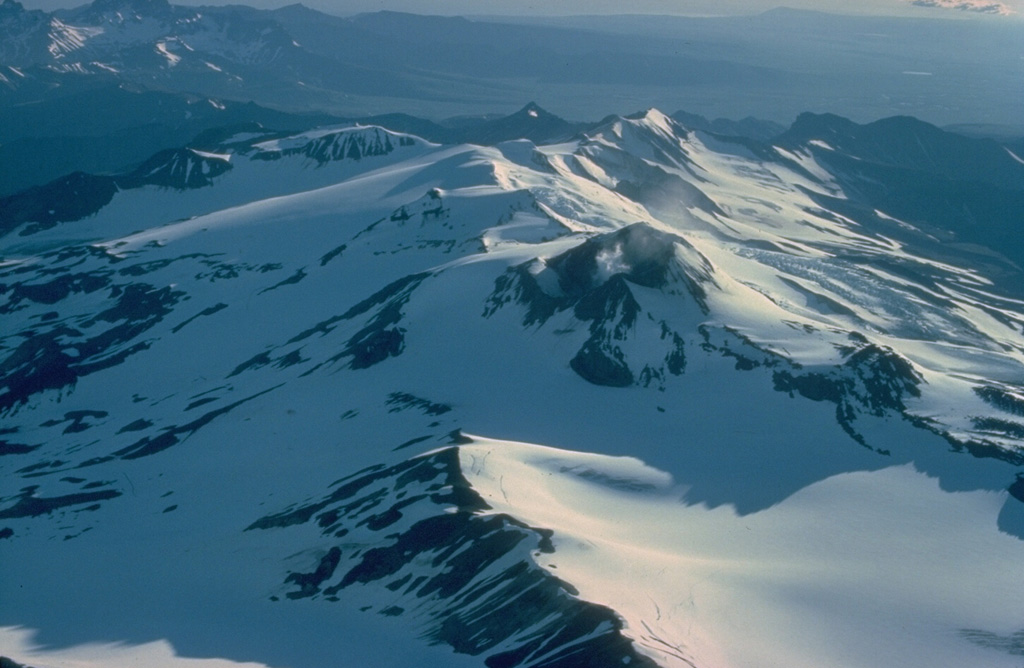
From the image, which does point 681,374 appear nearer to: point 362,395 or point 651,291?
point 651,291

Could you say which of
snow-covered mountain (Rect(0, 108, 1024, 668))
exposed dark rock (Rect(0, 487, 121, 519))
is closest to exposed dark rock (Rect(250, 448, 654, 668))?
snow-covered mountain (Rect(0, 108, 1024, 668))

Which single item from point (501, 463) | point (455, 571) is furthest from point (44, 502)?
point (455, 571)

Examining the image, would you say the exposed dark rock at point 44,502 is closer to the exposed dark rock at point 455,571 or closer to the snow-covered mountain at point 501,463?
the snow-covered mountain at point 501,463

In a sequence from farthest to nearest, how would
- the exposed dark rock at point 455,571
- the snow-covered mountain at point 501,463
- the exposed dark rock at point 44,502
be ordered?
the exposed dark rock at point 44,502 < the snow-covered mountain at point 501,463 < the exposed dark rock at point 455,571

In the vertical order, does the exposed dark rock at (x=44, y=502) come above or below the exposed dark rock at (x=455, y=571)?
below

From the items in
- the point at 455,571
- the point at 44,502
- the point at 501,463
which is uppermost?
the point at 501,463

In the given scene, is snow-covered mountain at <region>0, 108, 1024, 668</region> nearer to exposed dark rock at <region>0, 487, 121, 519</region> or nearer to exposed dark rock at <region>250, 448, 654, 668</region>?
exposed dark rock at <region>250, 448, 654, 668</region>

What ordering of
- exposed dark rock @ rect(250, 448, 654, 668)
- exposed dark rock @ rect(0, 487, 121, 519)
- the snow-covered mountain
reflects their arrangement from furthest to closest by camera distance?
exposed dark rock @ rect(0, 487, 121, 519), the snow-covered mountain, exposed dark rock @ rect(250, 448, 654, 668)

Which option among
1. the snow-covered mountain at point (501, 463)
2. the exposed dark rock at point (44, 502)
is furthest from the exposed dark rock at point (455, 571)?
the exposed dark rock at point (44, 502)

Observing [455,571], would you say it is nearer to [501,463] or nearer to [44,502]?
[501,463]
